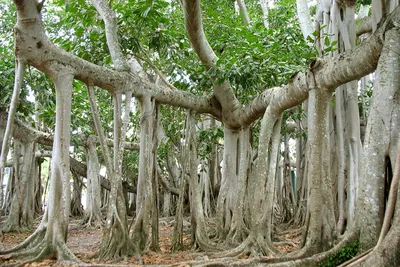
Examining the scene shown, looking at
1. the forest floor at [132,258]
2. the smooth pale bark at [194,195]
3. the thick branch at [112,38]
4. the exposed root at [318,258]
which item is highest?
the thick branch at [112,38]

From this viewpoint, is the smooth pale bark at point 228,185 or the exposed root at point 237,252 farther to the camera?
the smooth pale bark at point 228,185

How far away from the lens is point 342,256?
2.96 metres

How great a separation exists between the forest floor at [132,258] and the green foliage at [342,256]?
1.27 m

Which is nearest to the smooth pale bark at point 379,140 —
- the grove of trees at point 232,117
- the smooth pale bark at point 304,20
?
the grove of trees at point 232,117

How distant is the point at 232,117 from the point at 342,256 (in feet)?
10.6

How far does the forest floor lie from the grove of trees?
0.45 feet

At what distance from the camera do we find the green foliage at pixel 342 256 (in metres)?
2.91

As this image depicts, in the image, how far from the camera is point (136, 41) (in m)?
5.38

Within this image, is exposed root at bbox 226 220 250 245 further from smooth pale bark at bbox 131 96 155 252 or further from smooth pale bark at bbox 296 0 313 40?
smooth pale bark at bbox 296 0 313 40

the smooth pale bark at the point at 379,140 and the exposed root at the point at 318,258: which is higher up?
the smooth pale bark at the point at 379,140

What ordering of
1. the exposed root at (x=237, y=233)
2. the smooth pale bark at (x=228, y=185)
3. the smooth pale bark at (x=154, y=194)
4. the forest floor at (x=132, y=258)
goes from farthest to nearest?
the smooth pale bark at (x=228, y=185), the exposed root at (x=237, y=233), the smooth pale bark at (x=154, y=194), the forest floor at (x=132, y=258)

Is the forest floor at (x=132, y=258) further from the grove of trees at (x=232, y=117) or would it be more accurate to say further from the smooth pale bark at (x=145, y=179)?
the smooth pale bark at (x=145, y=179)

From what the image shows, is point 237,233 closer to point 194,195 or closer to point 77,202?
point 194,195

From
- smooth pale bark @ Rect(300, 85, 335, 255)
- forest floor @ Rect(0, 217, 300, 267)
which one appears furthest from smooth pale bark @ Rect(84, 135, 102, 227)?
smooth pale bark @ Rect(300, 85, 335, 255)
